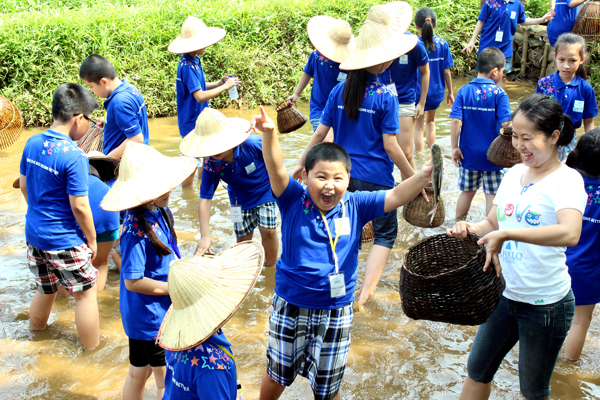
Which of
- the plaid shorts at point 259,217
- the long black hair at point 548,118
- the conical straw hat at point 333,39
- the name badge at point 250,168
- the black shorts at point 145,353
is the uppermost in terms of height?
the long black hair at point 548,118

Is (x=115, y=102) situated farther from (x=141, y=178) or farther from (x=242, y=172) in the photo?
(x=141, y=178)

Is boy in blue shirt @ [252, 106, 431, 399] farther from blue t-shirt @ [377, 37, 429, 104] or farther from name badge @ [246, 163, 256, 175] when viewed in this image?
blue t-shirt @ [377, 37, 429, 104]

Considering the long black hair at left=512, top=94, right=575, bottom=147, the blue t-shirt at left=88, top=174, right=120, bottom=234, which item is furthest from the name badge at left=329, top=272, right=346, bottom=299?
the blue t-shirt at left=88, top=174, right=120, bottom=234

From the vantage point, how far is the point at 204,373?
2.21m

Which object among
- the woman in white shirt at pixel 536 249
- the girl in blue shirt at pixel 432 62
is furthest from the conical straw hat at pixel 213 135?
the girl in blue shirt at pixel 432 62

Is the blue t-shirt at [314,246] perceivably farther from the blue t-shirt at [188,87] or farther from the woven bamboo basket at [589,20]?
the woven bamboo basket at [589,20]

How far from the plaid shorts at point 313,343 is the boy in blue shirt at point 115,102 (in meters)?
2.76

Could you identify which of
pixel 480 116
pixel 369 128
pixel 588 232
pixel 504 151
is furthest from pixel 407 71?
pixel 588 232

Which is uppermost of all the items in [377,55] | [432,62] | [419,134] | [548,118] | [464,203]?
[548,118]

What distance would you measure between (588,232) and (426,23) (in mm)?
3976

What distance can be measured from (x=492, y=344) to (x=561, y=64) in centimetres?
338

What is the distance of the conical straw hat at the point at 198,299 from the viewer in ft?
7.13

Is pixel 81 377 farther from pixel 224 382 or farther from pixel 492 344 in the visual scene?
pixel 492 344

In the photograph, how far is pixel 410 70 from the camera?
20.2ft
